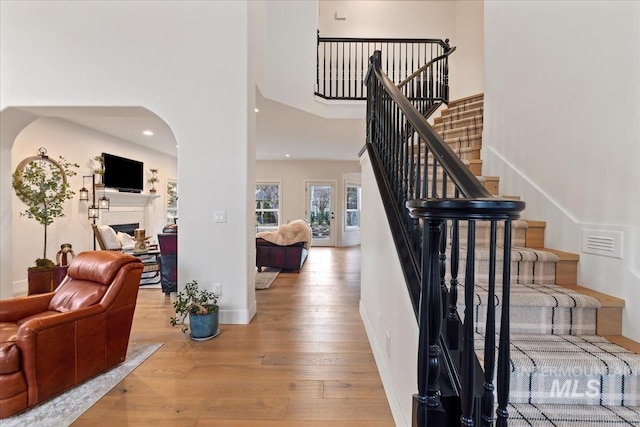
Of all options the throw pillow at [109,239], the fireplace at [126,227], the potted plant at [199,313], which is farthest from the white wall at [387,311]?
the fireplace at [126,227]

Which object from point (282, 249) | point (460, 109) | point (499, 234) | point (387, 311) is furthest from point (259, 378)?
point (460, 109)

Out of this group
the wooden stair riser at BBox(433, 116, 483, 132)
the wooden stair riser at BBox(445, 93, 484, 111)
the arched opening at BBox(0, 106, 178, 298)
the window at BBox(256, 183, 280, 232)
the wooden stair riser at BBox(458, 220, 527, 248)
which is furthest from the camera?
the window at BBox(256, 183, 280, 232)

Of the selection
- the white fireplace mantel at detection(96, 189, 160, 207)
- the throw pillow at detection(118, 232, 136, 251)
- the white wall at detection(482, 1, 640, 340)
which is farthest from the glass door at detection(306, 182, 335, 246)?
the white wall at detection(482, 1, 640, 340)

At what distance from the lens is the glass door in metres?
8.92

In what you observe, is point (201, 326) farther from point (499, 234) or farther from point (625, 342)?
point (625, 342)

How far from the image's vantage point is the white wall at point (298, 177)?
8.97 m

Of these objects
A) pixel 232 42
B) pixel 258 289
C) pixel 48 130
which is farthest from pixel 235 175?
pixel 48 130

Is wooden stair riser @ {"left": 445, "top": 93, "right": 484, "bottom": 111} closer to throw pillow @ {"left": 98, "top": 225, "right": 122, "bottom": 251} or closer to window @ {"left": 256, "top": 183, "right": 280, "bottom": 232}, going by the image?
window @ {"left": 256, "top": 183, "right": 280, "bottom": 232}

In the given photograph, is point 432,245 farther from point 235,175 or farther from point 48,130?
point 48,130

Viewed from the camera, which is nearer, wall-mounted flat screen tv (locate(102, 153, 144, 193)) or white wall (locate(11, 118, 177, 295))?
white wall (locate(11, 118, 177, 295))

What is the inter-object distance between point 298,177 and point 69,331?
7.45 meters

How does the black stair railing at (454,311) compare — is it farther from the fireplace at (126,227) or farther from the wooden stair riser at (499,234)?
the fireplace at (126,227)

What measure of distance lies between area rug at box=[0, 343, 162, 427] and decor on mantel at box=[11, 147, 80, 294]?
244cm

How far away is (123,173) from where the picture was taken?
6055mm
